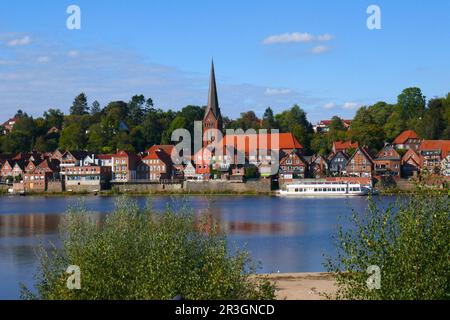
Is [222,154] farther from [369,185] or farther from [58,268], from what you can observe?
[58,268]

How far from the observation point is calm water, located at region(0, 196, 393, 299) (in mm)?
22922

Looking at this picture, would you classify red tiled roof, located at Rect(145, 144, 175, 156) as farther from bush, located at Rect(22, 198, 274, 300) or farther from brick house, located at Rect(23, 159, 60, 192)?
bush, located at Rect(22, 198, 274, 300)

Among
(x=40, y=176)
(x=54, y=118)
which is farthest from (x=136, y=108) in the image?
(x=40, y=176)

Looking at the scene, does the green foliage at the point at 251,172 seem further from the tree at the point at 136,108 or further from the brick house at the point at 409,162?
the tree at the point at 136,108

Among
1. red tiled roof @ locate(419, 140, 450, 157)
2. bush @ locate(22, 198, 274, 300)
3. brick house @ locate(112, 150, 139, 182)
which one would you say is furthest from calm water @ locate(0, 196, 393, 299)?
brick house @ locate(112, 150, 139, 182)

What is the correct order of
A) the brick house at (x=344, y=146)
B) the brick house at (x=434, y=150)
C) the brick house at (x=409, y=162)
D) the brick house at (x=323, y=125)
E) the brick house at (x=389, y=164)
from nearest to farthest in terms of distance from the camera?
the brick house at (x=389, y=164) → the brick house at (x=409, y=162) → the brick house at (x=434, y=150) → the brick house at (x=344, y=146) → the brick house at (x=323, y=125)

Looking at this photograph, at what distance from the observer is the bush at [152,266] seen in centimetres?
1214

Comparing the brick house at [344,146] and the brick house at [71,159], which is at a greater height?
the brick house at [344,146]

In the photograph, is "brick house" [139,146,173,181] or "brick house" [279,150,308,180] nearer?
"brick house" [279,150,308,180]

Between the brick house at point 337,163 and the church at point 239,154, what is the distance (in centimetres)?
321

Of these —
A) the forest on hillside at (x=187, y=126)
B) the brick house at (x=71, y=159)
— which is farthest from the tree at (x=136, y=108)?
the brick house at (x=71, y=159)

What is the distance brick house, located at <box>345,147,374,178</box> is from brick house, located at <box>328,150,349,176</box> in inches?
77.3

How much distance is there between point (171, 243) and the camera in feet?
43.8

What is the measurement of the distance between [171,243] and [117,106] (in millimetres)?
85448
